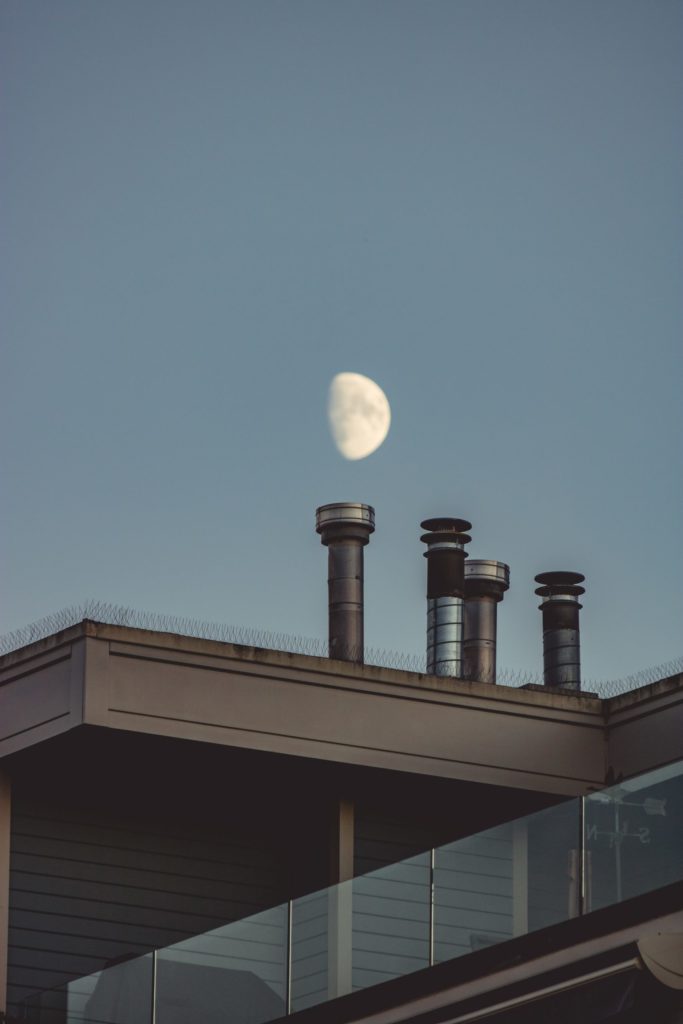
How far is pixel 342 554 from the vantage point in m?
30.5

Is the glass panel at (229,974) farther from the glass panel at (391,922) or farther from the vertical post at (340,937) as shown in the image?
the glass panel at (391,922)

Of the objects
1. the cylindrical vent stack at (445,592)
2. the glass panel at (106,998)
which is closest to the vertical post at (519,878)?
the glass panel at (106,998)

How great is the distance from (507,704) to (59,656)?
5.64 metres

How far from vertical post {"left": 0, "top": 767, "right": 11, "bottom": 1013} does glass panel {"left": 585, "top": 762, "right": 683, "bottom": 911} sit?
8.05m

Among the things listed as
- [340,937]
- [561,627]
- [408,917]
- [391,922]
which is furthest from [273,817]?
[561,627]

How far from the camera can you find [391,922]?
70.4 feet

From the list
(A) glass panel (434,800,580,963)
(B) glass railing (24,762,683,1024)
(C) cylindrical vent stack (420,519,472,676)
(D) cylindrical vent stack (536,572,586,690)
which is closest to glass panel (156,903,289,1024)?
(B) glass railing (24,762,683,1024)

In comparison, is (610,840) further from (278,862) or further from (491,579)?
(491,579)

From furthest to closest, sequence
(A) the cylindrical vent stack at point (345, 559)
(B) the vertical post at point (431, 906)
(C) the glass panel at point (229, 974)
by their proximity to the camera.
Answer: (A) the cylindrical vent stack at point (345, 559)
(C) the glass panel at point (229, 974)
(B) the vertical post at point (431, 906)

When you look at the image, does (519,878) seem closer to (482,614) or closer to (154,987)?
→ (154,987)

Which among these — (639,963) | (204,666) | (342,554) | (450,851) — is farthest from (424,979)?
(342,554)

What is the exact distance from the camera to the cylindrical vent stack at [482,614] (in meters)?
31.8

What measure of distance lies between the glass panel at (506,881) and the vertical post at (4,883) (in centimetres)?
574

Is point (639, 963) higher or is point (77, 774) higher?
point (77, 774)
